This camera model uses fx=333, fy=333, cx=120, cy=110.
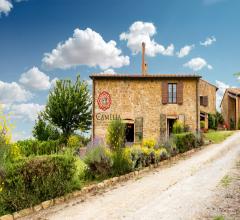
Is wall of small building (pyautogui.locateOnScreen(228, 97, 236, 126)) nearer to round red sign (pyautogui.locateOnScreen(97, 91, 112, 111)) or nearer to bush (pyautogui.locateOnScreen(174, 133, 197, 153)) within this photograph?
round red sign (pyautogui.locateOnScreen(97, 91, 112, 111))

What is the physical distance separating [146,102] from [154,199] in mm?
16571

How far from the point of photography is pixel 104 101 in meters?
24.9

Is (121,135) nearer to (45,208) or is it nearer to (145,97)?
(45,208)

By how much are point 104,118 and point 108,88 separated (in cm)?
227

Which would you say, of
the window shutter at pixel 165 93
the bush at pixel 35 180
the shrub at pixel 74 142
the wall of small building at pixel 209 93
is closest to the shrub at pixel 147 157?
the bush at pixel 35 180

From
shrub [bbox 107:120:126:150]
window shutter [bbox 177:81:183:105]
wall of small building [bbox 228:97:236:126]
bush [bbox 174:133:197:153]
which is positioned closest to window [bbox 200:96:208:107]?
wall of small building [bbox 228:97:236:126]

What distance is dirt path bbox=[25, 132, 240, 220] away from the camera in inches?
287

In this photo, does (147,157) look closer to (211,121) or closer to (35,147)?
(35,147)

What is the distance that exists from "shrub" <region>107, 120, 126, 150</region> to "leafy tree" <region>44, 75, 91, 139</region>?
1542 centimetres

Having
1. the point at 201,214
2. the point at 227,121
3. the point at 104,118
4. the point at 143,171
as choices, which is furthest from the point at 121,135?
the point at 227,121

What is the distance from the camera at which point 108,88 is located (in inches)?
984

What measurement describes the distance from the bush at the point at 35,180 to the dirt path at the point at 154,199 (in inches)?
20.0

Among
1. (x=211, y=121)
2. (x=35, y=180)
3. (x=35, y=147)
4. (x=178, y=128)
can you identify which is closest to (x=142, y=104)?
(x=178, y=128)

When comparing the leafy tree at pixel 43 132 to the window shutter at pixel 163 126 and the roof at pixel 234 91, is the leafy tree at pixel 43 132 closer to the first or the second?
the window shutter at pixel 163 126
